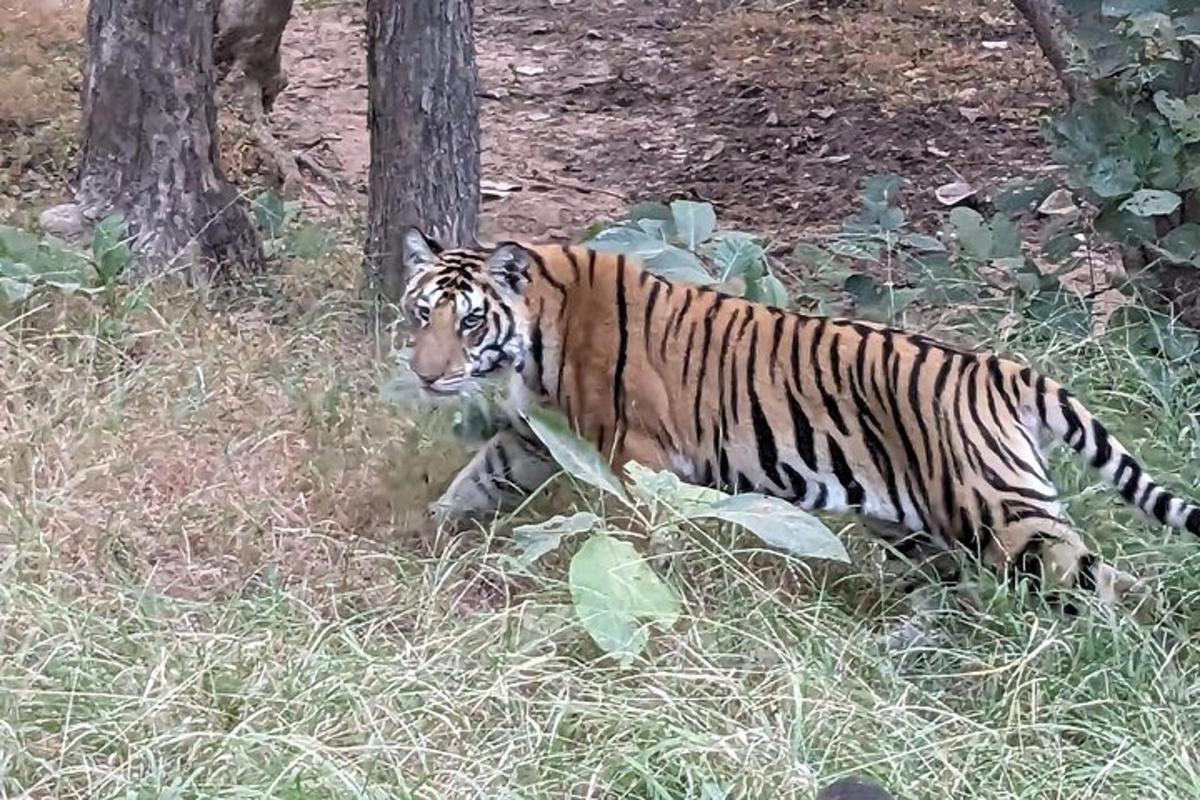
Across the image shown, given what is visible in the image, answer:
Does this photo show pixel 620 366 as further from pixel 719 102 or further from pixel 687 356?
pixel 719 102

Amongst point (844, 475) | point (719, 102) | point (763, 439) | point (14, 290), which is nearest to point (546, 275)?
point (763, 439)

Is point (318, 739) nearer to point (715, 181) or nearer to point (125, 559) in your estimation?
point (125, 559)

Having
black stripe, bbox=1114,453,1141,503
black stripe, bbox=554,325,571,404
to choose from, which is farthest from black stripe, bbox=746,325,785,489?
black stripe, bbox=1114,453,1141,503

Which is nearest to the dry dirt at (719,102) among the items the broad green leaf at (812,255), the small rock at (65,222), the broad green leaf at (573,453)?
the broad green leaf at (812,255)

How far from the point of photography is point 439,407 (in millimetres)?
4793

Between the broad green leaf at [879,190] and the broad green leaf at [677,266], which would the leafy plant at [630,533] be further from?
the broad green leaf at [879,190]

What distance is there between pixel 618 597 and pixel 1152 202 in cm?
253

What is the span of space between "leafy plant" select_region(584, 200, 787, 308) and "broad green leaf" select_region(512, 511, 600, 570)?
4.07ft

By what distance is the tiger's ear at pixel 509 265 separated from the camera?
170 inches

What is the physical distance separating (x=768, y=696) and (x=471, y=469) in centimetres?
134

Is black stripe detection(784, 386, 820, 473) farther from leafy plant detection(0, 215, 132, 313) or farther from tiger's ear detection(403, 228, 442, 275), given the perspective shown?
leafy plant detection(0, 215, 132, 313)

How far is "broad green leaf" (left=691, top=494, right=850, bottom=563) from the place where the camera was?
375cm

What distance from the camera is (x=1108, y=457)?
3906 mm

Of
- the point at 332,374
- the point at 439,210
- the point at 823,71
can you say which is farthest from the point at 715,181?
the point at 332,374
